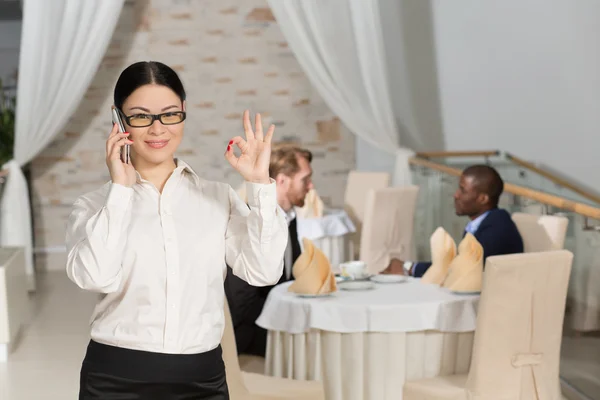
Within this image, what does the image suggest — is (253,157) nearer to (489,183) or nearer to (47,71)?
(489,183)

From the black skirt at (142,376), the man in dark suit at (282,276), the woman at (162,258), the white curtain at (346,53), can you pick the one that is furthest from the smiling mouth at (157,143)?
the white curtain at (346,53)

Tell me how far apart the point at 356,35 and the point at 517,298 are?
13.3ft

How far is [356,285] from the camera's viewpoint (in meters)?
3.75

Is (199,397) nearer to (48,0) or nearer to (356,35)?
(356,35)

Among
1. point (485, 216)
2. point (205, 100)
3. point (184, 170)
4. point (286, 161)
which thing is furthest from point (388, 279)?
point (205, 100)

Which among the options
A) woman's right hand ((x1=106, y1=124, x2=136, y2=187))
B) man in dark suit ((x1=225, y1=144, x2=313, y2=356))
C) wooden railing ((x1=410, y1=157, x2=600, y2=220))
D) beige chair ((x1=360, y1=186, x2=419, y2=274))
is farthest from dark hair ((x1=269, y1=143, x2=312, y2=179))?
woman's right hand ((x1=106, y1=124, x2=136, y2=187))

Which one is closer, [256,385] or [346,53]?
[256,385]

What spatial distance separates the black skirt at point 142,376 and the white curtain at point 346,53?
530cm

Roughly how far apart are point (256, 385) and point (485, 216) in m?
1.48

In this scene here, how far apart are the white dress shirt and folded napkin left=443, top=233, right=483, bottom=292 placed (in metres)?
1.96

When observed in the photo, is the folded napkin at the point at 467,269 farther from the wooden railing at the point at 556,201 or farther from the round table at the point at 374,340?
the wooden railing at the point at 556,201

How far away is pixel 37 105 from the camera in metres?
7.27

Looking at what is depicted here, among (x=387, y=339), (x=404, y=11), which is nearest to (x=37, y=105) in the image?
(x=404, y=11)

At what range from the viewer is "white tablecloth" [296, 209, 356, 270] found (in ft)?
20.5
